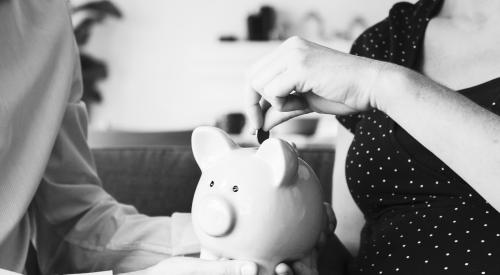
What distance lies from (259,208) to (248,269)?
6 centimetres

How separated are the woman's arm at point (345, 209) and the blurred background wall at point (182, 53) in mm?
2464

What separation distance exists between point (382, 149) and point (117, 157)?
0.65 meters

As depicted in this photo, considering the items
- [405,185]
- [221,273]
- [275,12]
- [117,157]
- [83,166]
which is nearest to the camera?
[221,273]

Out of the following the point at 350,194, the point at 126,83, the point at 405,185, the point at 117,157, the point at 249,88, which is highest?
the point at 249,88

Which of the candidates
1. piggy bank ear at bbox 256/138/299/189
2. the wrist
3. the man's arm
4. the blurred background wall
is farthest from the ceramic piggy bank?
the blurred background wall

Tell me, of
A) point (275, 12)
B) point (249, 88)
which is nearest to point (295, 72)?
point (249, 88)

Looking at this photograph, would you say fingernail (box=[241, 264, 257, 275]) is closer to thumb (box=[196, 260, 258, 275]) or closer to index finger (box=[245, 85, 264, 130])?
thumb (box=[196, 260, 258, 275])

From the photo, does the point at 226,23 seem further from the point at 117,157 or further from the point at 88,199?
the point at 88,199

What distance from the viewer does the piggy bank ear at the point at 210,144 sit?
0.62 meters

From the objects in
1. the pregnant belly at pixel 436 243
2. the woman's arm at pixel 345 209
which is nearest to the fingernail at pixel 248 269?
the pregnant belly at pixel 436 243

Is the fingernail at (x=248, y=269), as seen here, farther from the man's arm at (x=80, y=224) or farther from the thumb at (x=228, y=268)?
the man's arm at (x=80, y=224)

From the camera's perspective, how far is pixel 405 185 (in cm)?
78

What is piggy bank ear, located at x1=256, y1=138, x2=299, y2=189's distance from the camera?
1.83 ft

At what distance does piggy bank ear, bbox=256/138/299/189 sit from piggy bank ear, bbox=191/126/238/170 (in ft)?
0.17
